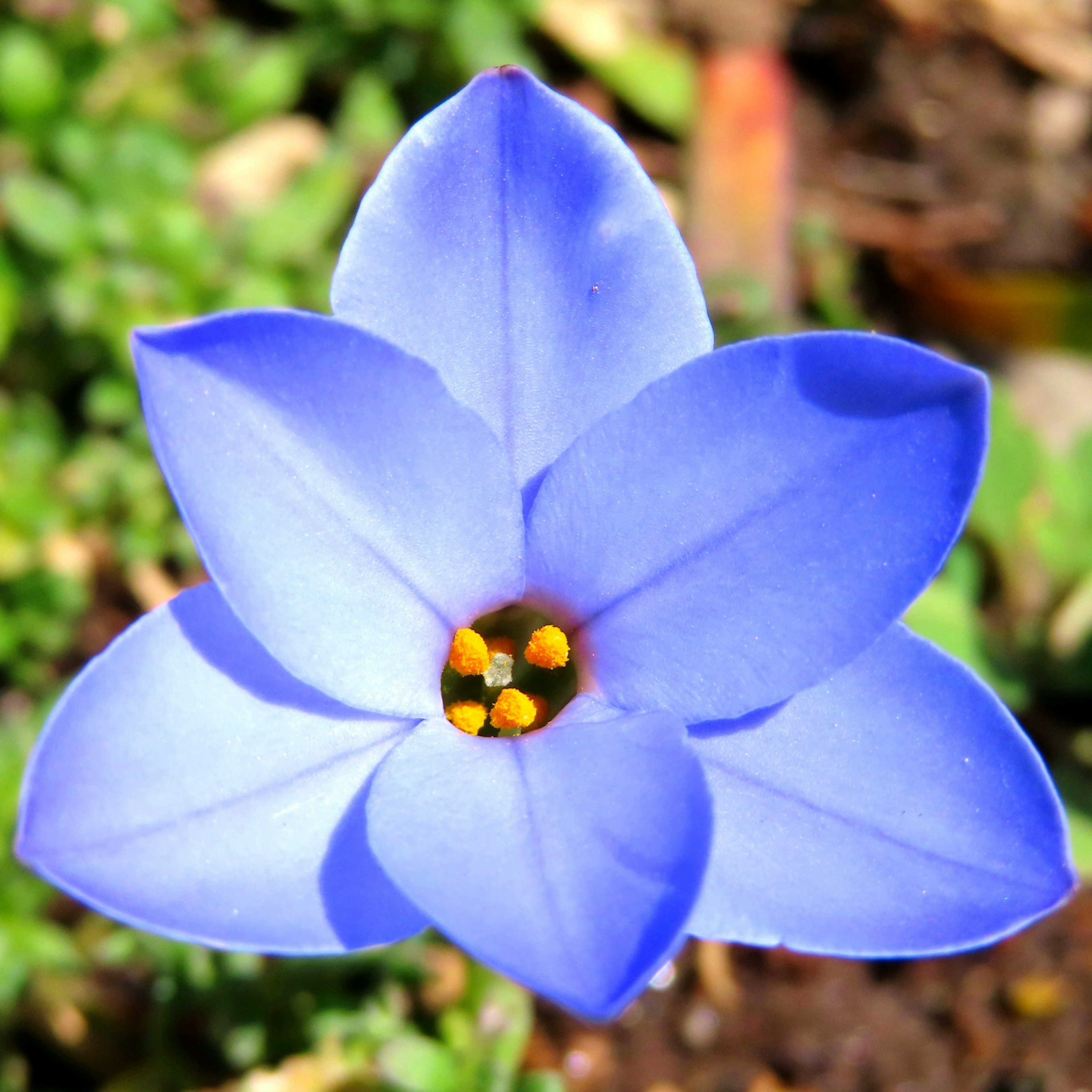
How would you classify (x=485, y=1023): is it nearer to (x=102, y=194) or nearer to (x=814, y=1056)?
(x=814, y=1056)

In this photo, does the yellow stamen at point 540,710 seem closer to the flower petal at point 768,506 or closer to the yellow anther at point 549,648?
the yellow anther at point 549,648

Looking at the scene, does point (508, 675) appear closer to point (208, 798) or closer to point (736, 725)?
point (736, 725)

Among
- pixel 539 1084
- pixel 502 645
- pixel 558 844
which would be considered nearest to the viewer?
pixel 558 844

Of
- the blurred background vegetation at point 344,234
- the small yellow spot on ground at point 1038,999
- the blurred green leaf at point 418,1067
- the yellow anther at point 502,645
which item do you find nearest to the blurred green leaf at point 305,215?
the blurred background vegetation at point 344,234

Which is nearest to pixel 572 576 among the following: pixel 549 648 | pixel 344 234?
pixel 549 648

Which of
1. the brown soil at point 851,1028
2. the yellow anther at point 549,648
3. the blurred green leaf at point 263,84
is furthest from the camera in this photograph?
the blurred green leaf at point 263,84

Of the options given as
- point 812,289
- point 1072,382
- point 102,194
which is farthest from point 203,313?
point 1072,382
